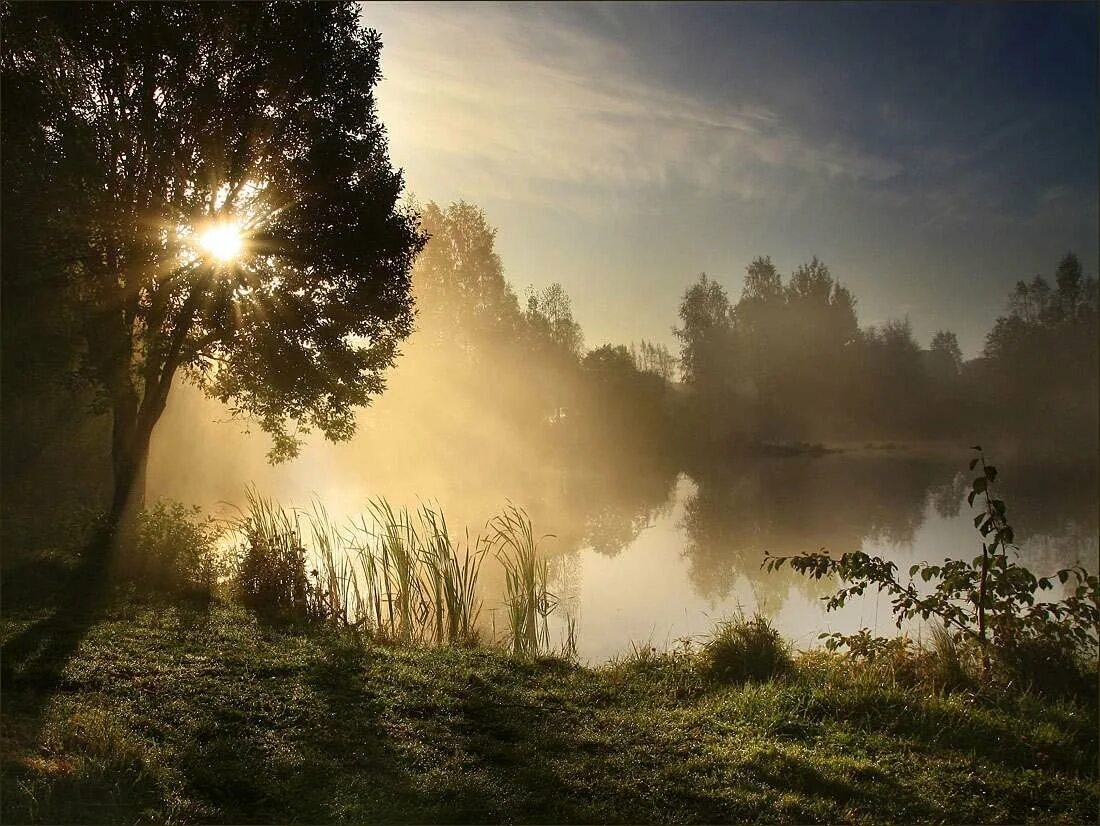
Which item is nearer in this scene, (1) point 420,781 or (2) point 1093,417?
(1) point 420,781

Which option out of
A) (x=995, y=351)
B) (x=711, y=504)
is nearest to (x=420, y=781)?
(x=711, y=504)

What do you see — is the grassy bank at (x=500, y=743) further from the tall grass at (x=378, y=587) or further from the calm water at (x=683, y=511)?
the calm water at (x=683, y=511)

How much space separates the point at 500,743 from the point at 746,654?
342 cm

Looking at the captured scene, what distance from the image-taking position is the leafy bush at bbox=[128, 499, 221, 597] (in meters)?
10.3

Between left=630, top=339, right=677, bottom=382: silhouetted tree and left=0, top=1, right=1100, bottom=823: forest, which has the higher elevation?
left=630, top=339, right=677, bottom=382: silhouetted tree

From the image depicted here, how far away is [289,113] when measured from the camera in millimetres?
12891

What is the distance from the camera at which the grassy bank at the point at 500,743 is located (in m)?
4.14

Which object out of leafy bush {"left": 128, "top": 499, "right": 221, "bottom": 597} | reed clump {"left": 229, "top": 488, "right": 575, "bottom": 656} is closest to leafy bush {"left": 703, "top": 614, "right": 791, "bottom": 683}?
reed clump {"left": 229, "top": 488, "right": 575, "bottom": 656}

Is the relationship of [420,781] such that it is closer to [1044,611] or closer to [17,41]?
[1044,611]

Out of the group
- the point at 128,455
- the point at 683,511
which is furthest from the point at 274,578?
the point at 683,511

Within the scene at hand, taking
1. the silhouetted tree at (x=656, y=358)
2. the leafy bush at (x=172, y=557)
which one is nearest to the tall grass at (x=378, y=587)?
the leafy bush at (x=172, y=557)

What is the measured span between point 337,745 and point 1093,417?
40.3m

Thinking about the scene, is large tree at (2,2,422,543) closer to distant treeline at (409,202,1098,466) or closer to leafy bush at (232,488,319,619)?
leafy bush at (232,488,319,619)

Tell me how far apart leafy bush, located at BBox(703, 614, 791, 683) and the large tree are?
29.6 feet
